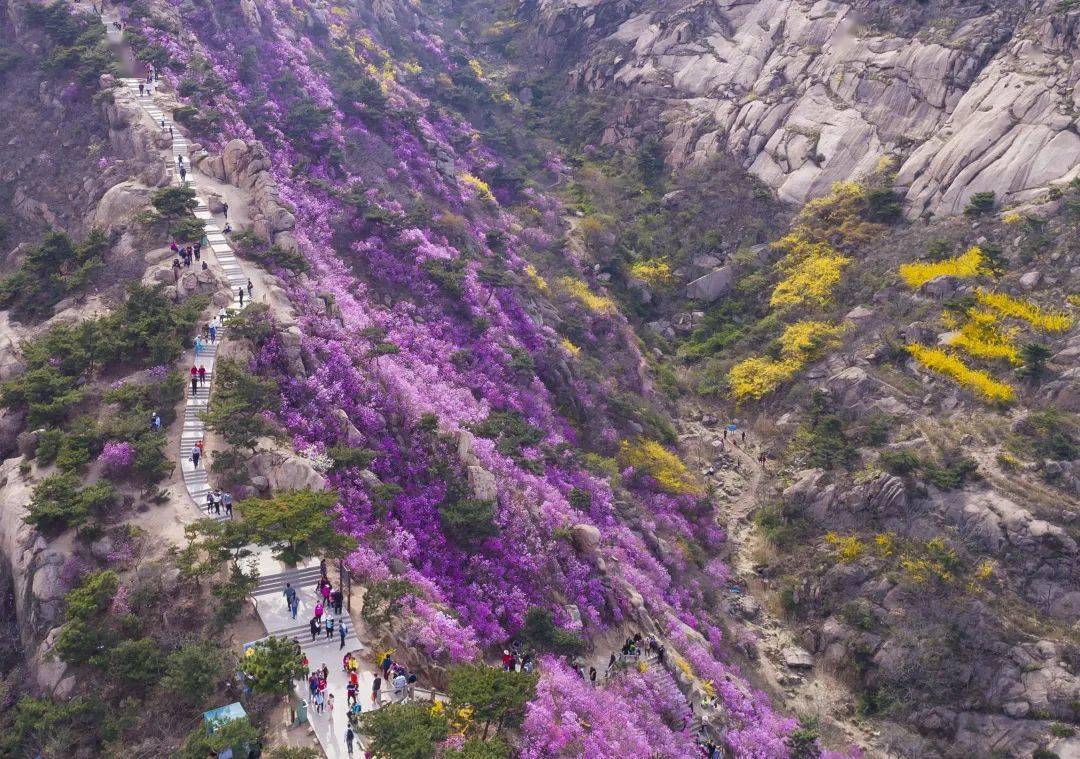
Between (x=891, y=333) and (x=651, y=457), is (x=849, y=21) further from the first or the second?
(x=651, y=457)

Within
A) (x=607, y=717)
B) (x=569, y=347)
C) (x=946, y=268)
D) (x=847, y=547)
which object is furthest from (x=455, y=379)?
(x=946, y=268)

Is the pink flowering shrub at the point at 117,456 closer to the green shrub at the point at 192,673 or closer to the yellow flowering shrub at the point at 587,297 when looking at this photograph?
the green shrub at the point at 192,673

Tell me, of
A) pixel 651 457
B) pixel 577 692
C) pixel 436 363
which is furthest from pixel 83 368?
pixel 651 457

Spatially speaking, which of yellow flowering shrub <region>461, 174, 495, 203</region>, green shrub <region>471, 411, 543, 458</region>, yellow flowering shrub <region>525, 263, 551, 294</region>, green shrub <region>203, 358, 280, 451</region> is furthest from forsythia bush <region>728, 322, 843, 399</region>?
green shrub <region>203, 358, 280, 451</region>

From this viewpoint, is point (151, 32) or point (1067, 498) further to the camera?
point (151, 32)

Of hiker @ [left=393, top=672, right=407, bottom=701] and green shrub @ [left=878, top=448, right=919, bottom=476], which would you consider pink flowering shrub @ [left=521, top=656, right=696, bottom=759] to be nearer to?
hiker @ [left=393, top=672, right=407, bottom=701]

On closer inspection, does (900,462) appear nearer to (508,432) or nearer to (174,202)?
(508,432)
